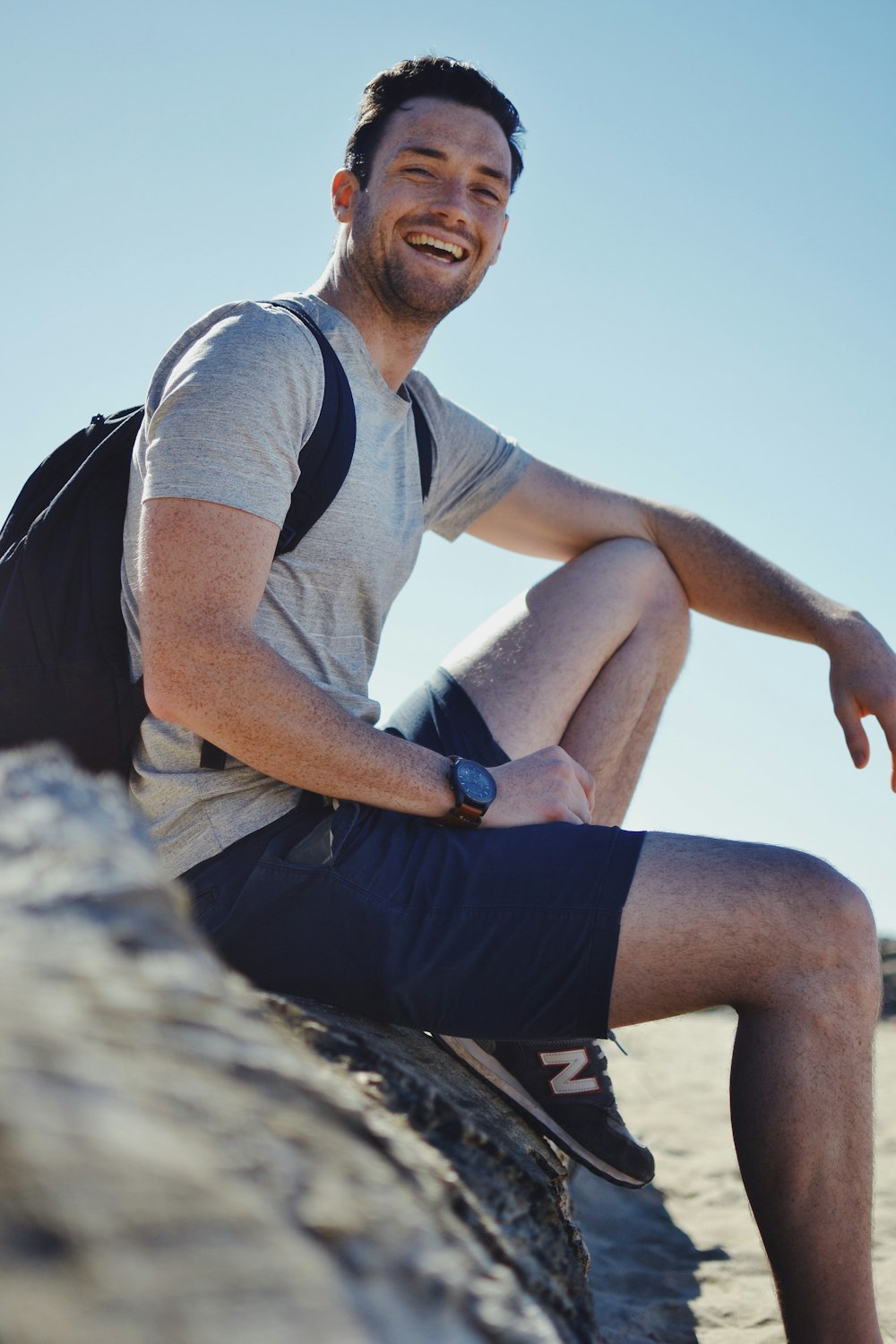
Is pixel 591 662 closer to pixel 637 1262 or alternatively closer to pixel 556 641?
pixel 556 641

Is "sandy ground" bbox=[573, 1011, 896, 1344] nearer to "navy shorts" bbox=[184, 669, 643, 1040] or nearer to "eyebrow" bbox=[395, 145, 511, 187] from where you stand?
"navy shorts" bbox=[184, 669, 643, 1040]

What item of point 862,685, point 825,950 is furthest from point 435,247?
point 825,950

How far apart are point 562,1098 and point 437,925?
620 mm

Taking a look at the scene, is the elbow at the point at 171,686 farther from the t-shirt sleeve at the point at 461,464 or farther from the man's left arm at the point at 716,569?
the man's left arm at the point at 716,569

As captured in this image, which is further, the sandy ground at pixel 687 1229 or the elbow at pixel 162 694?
the sandy ground at pixel 687 1229

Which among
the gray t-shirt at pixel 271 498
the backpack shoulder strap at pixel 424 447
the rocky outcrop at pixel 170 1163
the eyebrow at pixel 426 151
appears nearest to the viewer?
the rocky outcrop at pixel 170 1163

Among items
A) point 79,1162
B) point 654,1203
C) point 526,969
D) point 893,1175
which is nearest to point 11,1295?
point 79,1162

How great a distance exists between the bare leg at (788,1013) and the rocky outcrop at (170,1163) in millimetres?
910

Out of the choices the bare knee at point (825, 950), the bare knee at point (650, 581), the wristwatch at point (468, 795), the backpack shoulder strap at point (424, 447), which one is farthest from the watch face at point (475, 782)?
the bare knee at point (650, 581)

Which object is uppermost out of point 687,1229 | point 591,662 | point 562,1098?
point 591,662

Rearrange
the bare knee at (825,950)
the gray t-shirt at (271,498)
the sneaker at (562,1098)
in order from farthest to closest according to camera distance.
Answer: the sneaker at (562,1098) → the gray t-shirt at (271,498) → the bare knee at (825,950)

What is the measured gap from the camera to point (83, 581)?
241 centimetres

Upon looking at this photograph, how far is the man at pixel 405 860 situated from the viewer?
2.02 m

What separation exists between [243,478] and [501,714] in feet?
3.61
